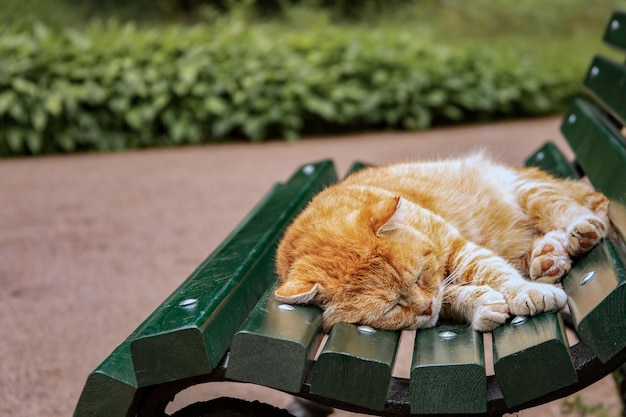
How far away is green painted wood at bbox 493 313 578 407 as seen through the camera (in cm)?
189

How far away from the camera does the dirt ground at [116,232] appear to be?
4137 mm

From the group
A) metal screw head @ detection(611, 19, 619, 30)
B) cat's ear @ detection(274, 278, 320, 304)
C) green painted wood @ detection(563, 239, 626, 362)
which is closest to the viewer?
green painted wood @ detection(563, 239, 626, 362)

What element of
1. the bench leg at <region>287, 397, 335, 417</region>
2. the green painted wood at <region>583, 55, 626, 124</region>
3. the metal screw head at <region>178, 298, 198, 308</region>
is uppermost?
the green painted wood at <region>583, 55, 626, 124</region>

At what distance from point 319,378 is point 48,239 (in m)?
4.74

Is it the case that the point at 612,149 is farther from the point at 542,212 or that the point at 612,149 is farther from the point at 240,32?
the point at 240,32

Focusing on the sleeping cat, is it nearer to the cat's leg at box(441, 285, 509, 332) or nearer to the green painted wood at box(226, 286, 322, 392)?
the cat's leg at box(441, 285, 509, 332)

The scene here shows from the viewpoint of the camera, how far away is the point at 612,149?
2965mm

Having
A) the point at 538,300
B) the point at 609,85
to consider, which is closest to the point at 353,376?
the point at 538,300

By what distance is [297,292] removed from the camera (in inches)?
91.1

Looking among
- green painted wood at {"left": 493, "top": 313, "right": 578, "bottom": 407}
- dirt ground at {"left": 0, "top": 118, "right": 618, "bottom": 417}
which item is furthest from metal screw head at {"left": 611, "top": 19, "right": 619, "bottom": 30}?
green painted wood at {"left": 493, "top": 313, "right": 578, "bottom": 407}

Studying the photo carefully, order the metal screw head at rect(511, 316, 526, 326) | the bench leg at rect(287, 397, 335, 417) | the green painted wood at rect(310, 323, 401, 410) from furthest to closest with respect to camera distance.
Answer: the bench leg at rect(287, 397, 335, 417), the metal screw head at rect(511, 316, 526, 326), the green painted wood at rect(310, 323, 401, 410)

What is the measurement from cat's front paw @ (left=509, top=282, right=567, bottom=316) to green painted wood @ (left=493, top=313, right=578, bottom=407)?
0.22 meters

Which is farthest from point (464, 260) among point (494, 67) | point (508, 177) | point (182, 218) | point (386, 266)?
point (494, 67)

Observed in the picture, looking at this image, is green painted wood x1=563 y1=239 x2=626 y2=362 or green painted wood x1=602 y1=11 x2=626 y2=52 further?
green painted wood x1=602 y1=11 x2=626 y2=52
